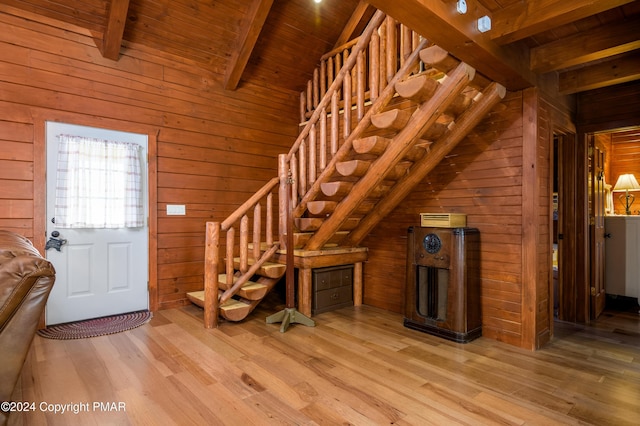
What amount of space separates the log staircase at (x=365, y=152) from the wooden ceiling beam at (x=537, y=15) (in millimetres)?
317

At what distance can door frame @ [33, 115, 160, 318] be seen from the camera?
3.31m

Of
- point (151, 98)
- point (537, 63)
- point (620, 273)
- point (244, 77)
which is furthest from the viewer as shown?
point (244, 77)

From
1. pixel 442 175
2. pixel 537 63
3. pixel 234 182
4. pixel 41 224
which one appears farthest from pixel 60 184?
pixel 537 63

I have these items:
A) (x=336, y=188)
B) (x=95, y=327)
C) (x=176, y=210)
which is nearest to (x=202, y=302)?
(x=95, y=327)

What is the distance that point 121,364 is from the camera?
103 inches

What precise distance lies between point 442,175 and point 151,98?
3217 mm

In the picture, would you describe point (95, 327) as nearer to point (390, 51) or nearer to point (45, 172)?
point (45, 172)

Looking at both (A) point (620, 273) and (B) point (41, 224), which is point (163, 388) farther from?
(A) point (620, 273)

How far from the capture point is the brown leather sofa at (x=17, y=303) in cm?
146

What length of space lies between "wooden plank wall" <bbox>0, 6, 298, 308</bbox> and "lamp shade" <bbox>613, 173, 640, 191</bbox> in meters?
4.57

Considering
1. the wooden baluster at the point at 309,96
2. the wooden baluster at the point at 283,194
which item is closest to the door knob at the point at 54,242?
the wooden baluster at the point at 283,194

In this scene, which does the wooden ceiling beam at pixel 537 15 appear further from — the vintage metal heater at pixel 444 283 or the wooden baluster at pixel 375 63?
the vintage metal heater at pixel 444 283

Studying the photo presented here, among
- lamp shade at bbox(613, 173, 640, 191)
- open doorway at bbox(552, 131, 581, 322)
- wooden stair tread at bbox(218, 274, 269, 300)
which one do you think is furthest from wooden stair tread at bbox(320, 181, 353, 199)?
lamp shade at bbox(613, 173, 640, 191)

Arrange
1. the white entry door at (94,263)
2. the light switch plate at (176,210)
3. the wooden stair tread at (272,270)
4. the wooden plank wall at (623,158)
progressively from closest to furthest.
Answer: the white entry door at (94,263), the wooden stair tread at (272,270), the light switch plate at (176,210), the wooden plank wall at (623,158)
